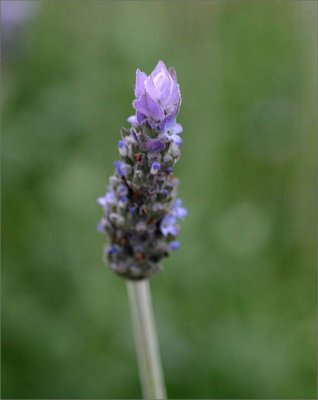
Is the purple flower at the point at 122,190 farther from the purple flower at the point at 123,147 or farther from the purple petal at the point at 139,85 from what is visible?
the purple petal at the point at 139,85

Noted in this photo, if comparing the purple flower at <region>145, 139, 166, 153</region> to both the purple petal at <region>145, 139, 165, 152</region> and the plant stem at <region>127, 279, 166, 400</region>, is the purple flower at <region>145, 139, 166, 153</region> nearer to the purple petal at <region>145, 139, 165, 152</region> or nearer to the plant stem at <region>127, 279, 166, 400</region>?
the purple petal at <region>145, 139, 165, 152</region>

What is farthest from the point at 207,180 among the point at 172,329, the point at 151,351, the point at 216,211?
the point at 151,351

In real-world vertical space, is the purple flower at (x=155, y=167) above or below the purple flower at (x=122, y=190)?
below

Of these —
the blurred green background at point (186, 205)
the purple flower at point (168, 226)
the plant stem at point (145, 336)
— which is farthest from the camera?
the blurred green background at point (186, 205)

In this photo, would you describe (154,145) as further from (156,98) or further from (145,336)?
(145,336)

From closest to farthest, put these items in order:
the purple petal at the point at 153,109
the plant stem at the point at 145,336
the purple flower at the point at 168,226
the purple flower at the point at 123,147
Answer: the purple petal at the point at 153,109 < the purple flower at the point at 123,147 < the purple flower at the point at 168,226 < the plant stem at the point at 145,336

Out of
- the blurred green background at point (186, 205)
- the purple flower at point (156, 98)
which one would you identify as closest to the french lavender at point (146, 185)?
the purple flower at point (156, 98)

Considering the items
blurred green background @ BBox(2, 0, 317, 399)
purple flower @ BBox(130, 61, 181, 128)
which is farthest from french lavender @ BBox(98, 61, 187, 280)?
blurred green background @ BBox(2, 0, 317, 399)
